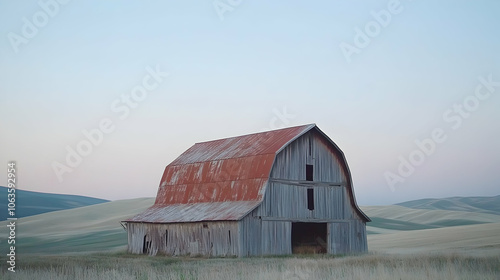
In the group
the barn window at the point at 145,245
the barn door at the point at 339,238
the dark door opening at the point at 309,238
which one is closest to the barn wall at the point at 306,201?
the barn door at the point at 339,238

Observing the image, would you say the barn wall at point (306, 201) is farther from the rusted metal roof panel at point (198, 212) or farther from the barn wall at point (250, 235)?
the rusted metal roof panel at point (198, 212)

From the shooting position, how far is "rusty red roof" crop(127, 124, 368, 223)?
32.2 m

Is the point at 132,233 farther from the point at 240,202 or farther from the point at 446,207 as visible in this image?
the point at 446,207

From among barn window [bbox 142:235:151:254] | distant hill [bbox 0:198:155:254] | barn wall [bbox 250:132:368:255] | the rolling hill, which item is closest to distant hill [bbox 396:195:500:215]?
the rolling hill

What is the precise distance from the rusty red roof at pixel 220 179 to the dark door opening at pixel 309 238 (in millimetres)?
5422

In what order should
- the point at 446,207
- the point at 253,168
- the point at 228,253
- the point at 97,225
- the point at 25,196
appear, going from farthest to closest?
the point at 25,196, the point at 446,207, the point at 97,225, the point at 253,168, the point at 228,253

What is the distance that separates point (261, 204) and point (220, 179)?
447 centimetres

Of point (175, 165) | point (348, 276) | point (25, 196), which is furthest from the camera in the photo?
point (25, 196)

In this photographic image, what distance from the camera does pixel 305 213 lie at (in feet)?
109

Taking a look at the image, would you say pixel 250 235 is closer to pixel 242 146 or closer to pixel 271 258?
pixel 271 258

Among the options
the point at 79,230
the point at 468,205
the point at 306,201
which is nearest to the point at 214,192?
the point at 306,201

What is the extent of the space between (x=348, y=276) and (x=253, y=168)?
1691 cm

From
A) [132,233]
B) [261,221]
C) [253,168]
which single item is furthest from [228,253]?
[132,233]

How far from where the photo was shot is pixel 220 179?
35.1m
